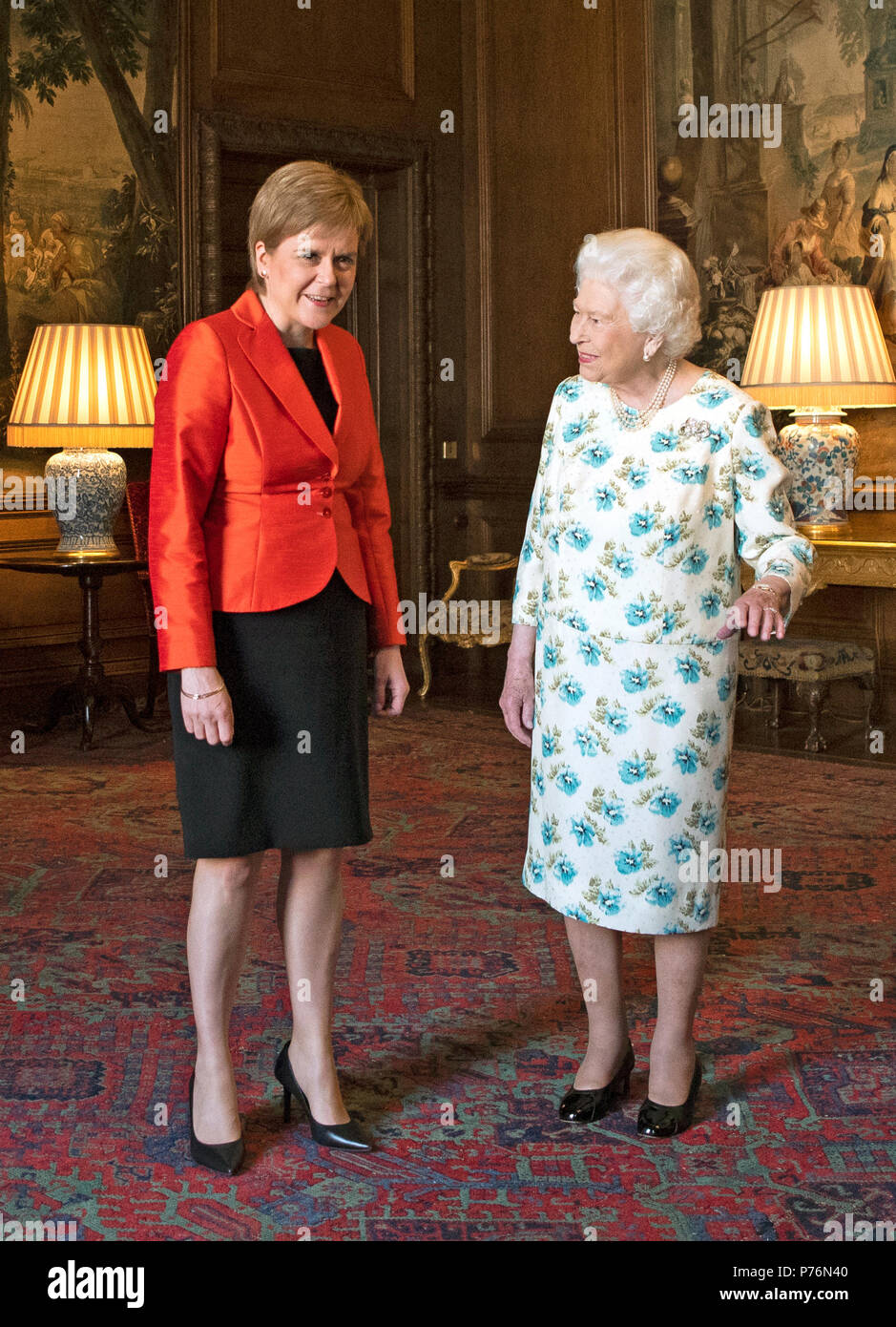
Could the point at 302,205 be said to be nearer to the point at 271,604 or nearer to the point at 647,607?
the point at 271,604

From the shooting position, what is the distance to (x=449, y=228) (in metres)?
8.86

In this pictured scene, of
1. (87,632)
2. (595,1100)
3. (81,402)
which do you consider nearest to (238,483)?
(595,1100)

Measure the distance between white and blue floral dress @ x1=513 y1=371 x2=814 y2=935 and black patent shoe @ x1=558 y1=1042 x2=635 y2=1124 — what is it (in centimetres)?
38

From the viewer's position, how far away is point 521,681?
2.95m

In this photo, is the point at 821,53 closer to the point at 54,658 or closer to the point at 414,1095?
the point at 54,658

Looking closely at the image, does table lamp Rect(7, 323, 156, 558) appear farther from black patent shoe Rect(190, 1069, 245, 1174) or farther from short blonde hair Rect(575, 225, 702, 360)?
black patent shoe Rect(190, 1069, 245, 1174)

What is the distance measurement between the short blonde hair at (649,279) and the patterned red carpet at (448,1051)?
1.50 metres

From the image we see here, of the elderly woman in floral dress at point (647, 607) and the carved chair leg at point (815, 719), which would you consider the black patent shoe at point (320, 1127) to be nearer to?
the elderly woman in floral dress at point (647, 607)

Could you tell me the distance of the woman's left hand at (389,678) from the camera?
9.41ft

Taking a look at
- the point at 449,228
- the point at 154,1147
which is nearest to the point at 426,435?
the point at 449,228

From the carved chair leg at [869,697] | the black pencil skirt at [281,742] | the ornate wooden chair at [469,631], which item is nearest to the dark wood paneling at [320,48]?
Answer: the ornate wooden chair at [469,631]

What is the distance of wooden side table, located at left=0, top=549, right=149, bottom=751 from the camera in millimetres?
6840

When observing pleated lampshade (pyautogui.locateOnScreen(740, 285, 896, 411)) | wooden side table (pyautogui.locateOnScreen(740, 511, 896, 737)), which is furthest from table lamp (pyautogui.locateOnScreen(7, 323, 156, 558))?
wooden side table (pyautogui.locateOnScreen(740, 511, 896, 737))

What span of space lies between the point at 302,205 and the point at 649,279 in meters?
0.62
